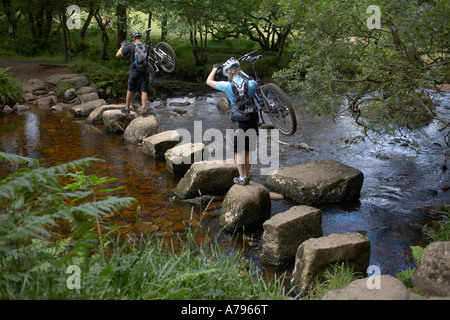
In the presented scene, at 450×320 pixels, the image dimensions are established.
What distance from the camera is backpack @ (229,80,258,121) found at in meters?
5.83

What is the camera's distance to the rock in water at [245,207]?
5.75 meters

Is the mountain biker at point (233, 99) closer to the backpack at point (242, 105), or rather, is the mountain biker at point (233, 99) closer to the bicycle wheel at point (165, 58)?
the backpack at point (242, 105)

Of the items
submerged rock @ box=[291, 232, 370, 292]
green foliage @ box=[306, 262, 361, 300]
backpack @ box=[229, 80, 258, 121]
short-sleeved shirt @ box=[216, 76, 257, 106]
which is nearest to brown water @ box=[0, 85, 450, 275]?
submerged rock @ box=[291, 232, 370, 292]

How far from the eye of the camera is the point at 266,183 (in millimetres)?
7375

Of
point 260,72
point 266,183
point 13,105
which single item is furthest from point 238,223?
point 260,72

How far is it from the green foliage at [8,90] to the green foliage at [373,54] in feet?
32.7

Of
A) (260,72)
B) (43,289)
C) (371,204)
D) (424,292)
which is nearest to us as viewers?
(43,289)

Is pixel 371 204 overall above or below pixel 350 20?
below

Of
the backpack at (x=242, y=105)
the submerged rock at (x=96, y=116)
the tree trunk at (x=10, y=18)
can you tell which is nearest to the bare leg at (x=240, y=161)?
the backpack at (x=242, y=105)

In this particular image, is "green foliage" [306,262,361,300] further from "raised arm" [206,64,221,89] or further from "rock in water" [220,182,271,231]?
"raised arm" [206,64,221,89]

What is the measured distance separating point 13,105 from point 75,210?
41.0 ft

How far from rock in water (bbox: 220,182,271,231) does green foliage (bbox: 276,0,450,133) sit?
7.77 ft

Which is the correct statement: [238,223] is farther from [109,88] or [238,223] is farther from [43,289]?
[109,88]

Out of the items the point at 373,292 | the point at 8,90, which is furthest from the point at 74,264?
the point at 8,90
